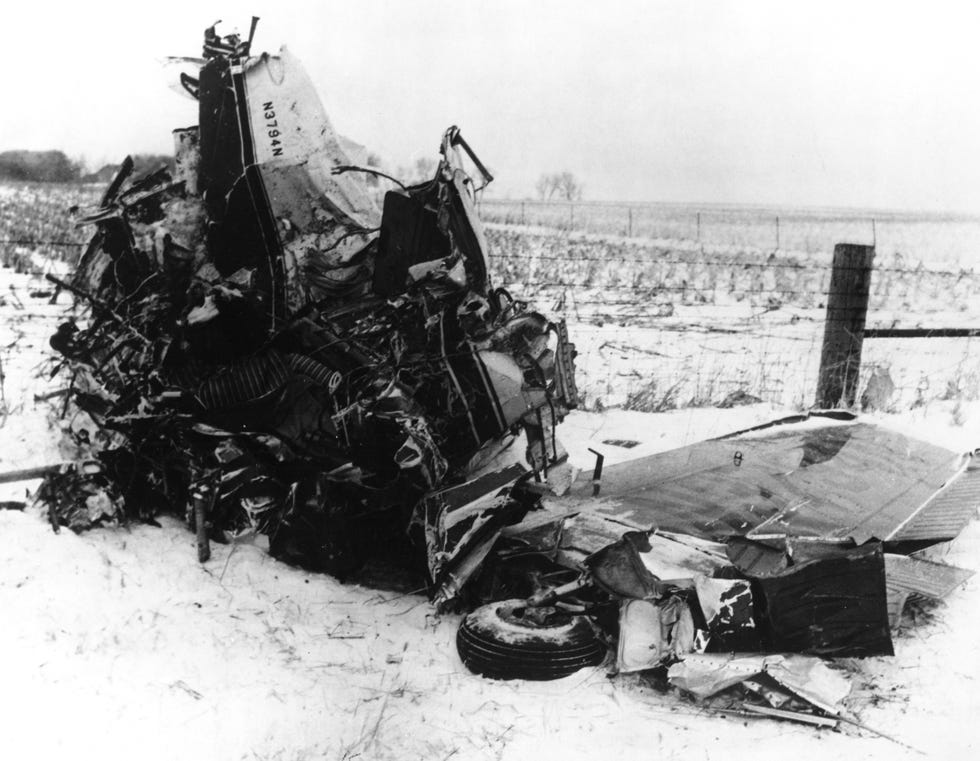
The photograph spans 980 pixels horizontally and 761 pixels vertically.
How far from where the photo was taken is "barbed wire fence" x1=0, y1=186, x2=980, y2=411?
7434 millimetres

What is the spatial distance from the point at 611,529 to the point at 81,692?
7.23 ft

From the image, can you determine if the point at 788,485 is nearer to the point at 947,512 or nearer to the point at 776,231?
the point at 947,512

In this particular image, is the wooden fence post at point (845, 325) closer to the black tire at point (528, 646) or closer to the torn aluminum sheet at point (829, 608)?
the torn aluminum sheet at point (829, 608)

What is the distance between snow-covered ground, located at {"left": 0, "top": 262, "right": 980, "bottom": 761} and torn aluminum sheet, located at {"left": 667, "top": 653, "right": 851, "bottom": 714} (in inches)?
3.1

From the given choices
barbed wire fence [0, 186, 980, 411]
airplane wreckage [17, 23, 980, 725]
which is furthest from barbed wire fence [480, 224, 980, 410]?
airplane wreckage [17, 23, 980, 725]

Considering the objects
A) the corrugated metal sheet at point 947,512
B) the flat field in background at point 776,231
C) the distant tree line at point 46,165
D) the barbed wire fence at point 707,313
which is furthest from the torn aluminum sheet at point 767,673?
the flat field in background at point 776,231

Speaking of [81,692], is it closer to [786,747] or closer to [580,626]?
[580,626]

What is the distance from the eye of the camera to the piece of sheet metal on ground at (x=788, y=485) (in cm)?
404

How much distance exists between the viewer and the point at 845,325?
6.46 meters

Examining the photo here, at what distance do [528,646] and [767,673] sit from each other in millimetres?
850

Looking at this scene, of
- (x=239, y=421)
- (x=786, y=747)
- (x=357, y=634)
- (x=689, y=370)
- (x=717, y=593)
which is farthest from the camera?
(x=689, y=370)

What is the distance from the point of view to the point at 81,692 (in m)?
2.94

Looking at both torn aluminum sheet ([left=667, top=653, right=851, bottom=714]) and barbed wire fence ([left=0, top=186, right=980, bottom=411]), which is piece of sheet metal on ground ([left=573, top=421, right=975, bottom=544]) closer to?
torn aluminum sheet ([left=667, top=653, right=851, bottom=714])

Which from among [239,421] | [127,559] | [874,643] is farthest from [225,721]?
[874,643]
